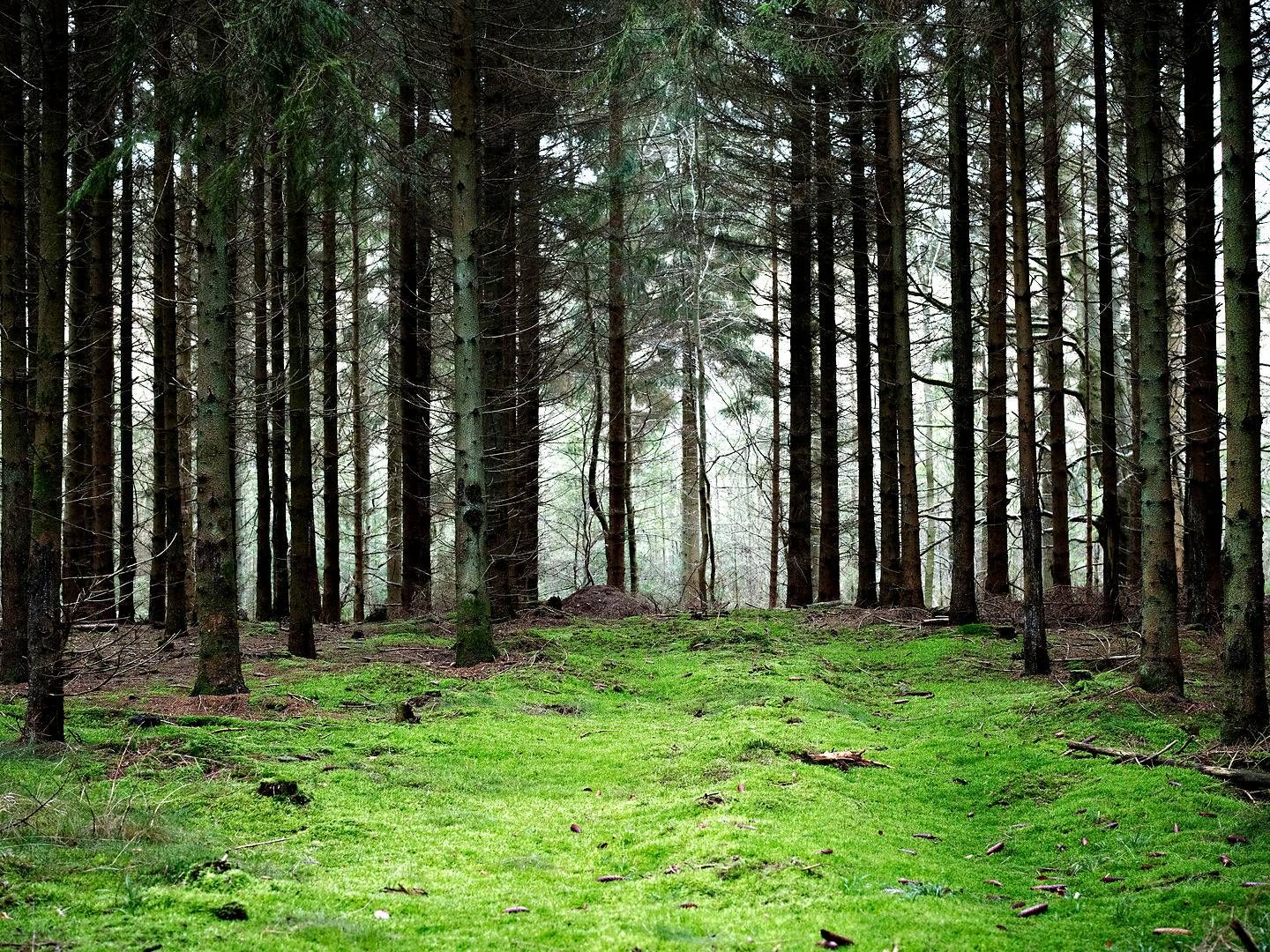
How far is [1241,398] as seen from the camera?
5.58m

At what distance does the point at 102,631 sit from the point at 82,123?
225 inches

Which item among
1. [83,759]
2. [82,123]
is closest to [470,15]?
[82,123]

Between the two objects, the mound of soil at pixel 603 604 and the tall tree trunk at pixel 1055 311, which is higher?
the tall tree trunk at pixel 1055 311

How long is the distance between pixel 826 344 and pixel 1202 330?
779 cm

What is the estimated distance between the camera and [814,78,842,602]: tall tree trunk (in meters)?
15.2

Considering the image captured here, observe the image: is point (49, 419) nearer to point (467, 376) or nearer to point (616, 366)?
point (467, 376)

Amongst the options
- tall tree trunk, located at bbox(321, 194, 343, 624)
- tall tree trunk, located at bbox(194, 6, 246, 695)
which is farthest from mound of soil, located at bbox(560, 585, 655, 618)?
tall tree trunk, located at bbox(194, 6, 246, 695)

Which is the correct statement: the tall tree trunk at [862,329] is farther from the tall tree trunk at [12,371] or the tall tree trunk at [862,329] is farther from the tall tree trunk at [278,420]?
the tall tree trunk at [12,371]

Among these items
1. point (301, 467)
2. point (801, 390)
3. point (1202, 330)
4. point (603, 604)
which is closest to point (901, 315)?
point (801, 390)

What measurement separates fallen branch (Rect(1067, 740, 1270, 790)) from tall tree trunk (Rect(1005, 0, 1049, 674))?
8.35 ft

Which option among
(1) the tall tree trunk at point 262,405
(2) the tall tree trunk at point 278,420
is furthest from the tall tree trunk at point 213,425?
(2) the tall tree trunk at point 278,420

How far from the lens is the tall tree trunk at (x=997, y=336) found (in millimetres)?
12312

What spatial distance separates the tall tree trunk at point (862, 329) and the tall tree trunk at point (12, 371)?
36.2 ft

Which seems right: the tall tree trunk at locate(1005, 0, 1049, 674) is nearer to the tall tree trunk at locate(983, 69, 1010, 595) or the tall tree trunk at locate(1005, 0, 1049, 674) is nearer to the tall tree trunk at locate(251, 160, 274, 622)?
the tall tree trunk at locate(983, 69, 1010, 595)
